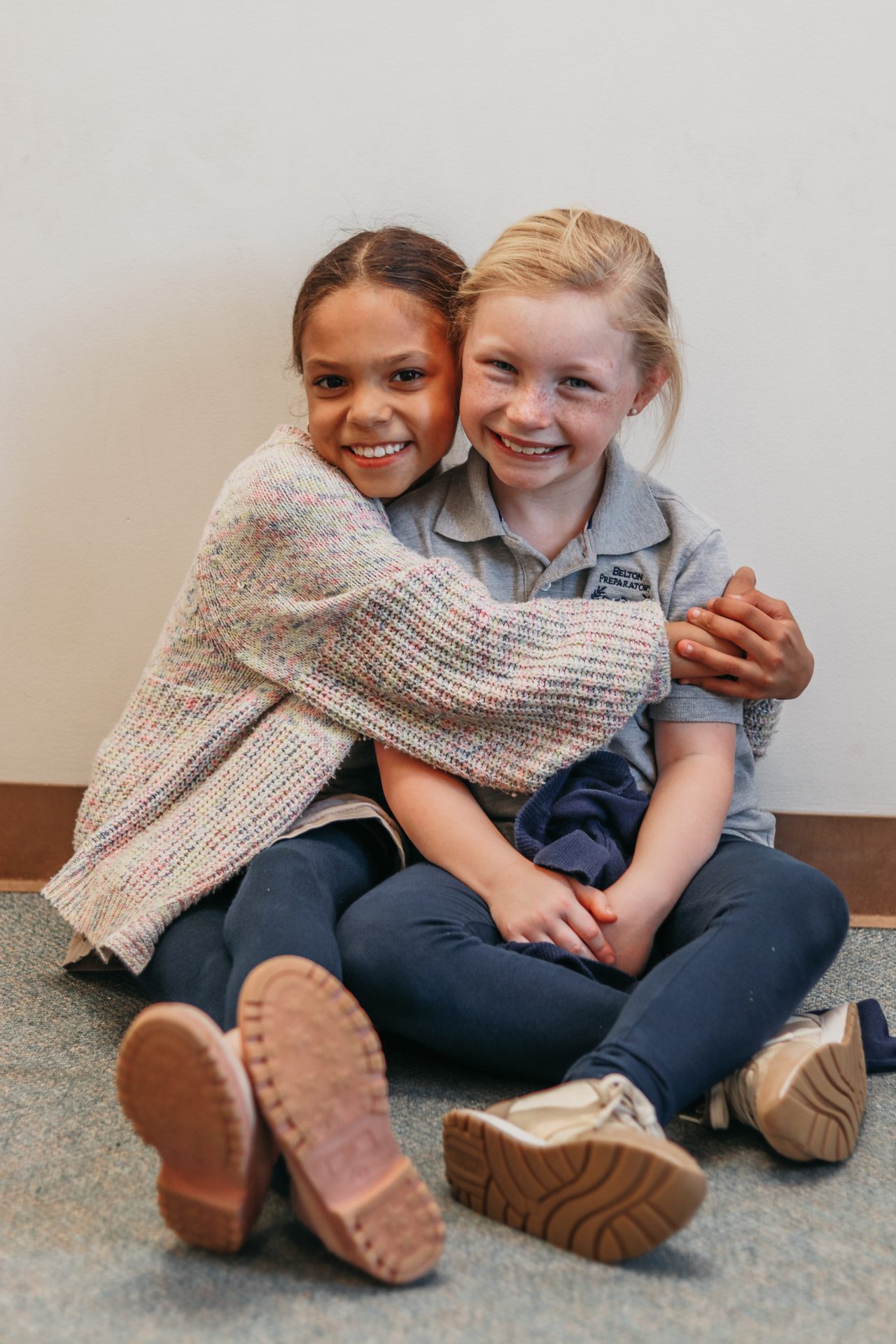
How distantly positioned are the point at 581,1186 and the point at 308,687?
538 millimetres

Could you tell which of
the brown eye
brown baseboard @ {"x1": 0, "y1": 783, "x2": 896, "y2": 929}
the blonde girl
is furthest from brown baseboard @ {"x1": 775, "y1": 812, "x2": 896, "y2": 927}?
the brown eye

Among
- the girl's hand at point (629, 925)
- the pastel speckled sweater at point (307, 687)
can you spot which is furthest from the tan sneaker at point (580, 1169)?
the pastel speckled sweater at point (307, 687)

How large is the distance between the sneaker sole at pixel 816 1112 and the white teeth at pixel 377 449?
0.64m

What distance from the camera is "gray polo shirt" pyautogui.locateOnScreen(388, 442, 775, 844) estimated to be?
1.09 metres

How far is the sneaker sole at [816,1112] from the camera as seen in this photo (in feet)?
2.62

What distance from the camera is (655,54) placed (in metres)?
1.18

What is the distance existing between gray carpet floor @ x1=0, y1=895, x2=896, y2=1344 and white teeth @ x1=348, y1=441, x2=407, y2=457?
580 millimetres

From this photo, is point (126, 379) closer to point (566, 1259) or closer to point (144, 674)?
point (144, 674)

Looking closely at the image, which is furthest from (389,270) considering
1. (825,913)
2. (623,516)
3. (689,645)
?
(825,913)

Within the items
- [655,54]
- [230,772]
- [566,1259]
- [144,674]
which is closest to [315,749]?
[230,772]

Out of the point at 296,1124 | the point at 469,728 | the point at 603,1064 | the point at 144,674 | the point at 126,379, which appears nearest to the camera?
the point at 296,1124

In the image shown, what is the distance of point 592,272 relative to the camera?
1.01 meters

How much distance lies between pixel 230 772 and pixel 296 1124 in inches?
18.9

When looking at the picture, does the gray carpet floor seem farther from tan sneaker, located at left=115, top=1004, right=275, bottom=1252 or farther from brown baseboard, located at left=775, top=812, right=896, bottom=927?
brown baseboard, located at left=775, top=812, right=896, bottom=927
